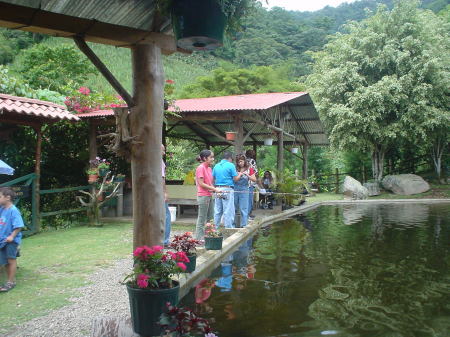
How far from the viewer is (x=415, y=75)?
66.2 feet

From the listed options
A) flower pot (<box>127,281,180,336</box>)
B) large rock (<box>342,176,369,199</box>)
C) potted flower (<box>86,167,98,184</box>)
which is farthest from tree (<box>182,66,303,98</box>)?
flower pot (<box>127,281,180,336</box>)

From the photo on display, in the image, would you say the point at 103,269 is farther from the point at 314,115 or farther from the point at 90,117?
the point at 314,115

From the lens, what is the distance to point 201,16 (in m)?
2.64

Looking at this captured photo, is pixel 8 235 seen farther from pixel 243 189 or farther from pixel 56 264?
pixel 243 189

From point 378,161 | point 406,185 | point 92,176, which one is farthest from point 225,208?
point 378,161

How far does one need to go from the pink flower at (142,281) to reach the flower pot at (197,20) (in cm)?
179

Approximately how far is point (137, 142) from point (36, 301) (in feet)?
7.21

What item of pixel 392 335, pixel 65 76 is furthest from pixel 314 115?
pixel 65 76

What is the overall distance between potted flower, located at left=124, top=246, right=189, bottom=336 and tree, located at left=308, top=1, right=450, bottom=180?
57.9 feet

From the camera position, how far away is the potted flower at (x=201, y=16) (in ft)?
8.64

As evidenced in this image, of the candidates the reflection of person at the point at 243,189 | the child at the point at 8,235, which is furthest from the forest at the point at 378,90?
the child at the point at 8,235

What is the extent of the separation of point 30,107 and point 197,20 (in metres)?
6.14

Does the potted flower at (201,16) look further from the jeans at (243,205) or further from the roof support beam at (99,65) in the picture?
the jeans at (243,205)

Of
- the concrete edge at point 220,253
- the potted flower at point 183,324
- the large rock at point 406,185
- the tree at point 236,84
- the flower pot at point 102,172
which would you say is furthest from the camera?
the tree at point 236,84
